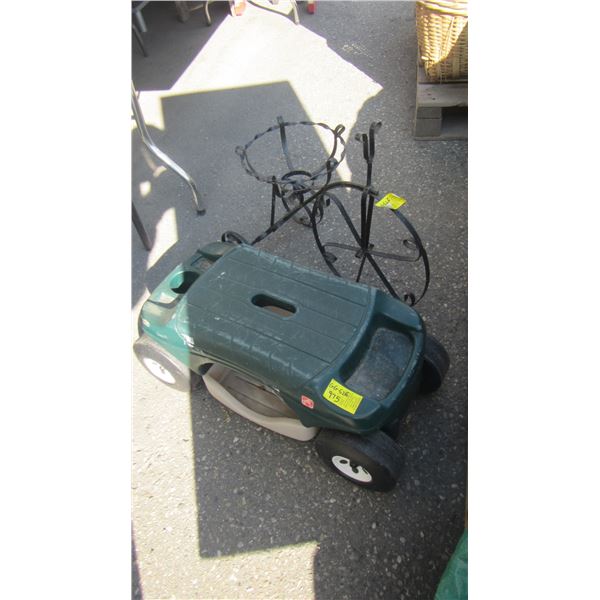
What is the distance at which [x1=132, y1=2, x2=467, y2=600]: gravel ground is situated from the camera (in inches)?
64.5

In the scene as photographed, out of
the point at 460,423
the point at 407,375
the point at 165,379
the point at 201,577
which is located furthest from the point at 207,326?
the point at 460,423

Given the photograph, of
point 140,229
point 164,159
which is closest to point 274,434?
point 140,229

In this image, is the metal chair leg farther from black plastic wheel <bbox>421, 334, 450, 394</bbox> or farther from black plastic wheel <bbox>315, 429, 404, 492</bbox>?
black plastic wheel <bbox>315, 429, 404, 492</bbox>

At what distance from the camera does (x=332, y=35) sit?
3930mm

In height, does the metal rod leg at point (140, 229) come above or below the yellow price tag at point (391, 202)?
below

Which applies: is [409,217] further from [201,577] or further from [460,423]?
[201,577]

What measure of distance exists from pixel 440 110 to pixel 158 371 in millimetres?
1927

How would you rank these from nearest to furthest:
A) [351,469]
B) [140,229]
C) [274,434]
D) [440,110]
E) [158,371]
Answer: [351,469], [274,434], [158,371], [140,229], [440,110]

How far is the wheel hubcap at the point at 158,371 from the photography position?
1986 millimetres

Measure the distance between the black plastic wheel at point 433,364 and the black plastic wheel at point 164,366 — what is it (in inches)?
32.4

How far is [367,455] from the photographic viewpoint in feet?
5.12

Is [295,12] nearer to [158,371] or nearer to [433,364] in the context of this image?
[158,371]

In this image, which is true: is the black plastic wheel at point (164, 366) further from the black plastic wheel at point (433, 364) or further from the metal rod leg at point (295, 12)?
the metal rod leg at point (295, 12)

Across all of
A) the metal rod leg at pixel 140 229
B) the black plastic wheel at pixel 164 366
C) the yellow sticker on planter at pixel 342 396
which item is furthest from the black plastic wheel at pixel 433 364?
the metal rod leg at pixel 140 229
